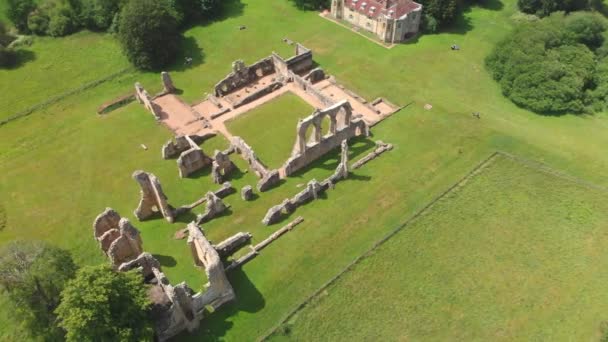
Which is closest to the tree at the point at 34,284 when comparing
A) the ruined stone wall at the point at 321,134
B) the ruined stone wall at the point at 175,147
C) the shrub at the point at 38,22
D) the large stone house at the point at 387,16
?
the ruined stone wall at the point at 175,147

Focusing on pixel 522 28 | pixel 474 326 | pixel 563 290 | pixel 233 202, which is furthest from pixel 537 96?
pixel 233 202

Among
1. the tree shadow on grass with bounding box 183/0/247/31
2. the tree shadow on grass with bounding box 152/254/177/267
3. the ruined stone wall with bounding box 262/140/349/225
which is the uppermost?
the tree shadow on grass with bounding box 183/0/247/31

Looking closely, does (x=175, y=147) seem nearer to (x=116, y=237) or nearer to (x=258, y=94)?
(x=258, y=94)

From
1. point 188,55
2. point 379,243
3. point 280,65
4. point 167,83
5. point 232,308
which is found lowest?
point 232,308

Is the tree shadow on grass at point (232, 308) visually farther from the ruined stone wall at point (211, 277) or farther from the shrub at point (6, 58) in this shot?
the shrub at point (6, 58)

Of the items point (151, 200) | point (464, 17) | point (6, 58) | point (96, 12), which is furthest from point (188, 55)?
point (464, 17)

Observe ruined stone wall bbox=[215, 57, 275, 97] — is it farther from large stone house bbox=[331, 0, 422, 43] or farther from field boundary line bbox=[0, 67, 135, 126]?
large stone house bbox=[331, 0, 422, 43]

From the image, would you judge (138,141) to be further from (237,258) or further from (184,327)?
(184,327)

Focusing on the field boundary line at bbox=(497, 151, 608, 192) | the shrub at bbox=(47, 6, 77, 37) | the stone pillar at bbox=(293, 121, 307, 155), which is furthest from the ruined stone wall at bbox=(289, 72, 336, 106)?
the shrub at bbox=(47, 6, 77, 37)
